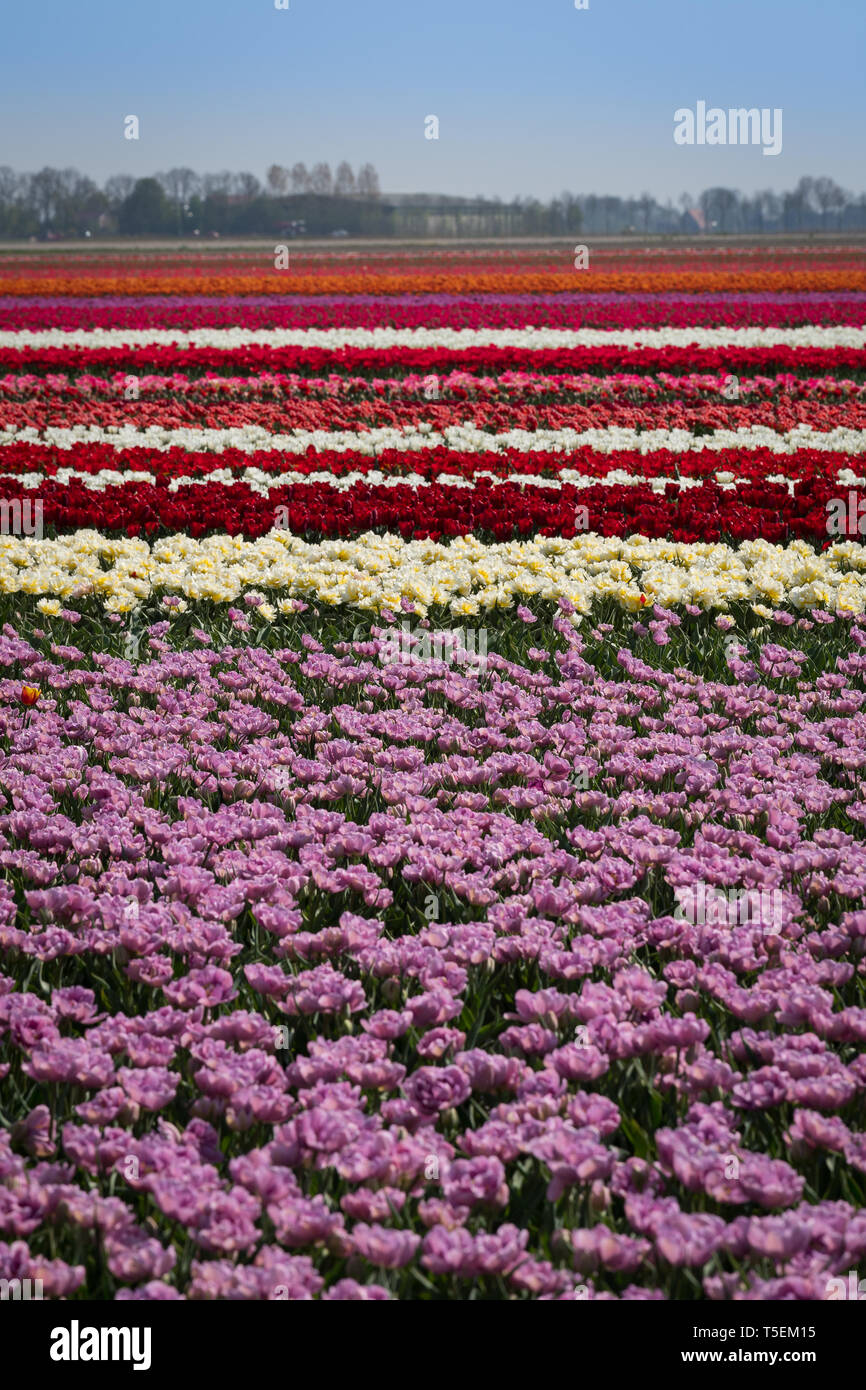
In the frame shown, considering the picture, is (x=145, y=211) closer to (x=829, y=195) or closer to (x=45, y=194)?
(x=45, y=194)

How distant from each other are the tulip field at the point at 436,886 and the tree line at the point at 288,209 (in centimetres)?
10380

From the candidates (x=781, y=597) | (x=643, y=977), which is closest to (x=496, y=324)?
(x=781, y=597)

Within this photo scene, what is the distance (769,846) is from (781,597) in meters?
2.66

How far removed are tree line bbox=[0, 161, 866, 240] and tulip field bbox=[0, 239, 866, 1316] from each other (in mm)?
103801

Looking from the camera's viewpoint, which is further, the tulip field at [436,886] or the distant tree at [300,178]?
the distant tree at [300,178]

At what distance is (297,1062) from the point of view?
91.7 inches

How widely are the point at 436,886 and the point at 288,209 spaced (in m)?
132

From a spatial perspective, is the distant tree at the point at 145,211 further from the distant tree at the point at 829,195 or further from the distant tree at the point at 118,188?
the distant tree at the point at 829,195

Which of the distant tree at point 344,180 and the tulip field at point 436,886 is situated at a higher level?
the distant tree at point 344,180

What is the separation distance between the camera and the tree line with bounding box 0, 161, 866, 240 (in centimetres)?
11650

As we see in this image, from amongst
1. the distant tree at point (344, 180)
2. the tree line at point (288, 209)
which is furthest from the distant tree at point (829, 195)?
the distant tree at point (344, 180)

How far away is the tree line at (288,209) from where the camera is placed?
11650 centimetres

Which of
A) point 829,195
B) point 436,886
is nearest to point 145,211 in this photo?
point 829,195
